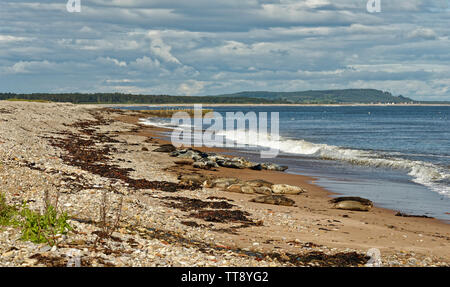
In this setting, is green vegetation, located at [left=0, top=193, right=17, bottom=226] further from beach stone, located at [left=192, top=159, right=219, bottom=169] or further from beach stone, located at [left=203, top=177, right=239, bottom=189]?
beach stone, located at [left=192, top=159, right=219, bottom=169]

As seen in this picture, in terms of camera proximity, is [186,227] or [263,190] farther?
[263,190]

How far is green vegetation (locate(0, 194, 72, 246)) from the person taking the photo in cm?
865

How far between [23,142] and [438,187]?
1911 cm

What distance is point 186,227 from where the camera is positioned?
1147cm

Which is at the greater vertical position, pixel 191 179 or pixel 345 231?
pixel 191 179

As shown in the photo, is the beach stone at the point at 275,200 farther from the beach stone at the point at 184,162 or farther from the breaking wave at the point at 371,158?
the beach stone at the point at 184,162

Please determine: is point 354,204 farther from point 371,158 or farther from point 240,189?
point 371,158

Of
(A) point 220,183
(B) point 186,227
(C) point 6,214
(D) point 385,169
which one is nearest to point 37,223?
(C) point 6,214

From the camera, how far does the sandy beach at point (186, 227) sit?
858 centimetres

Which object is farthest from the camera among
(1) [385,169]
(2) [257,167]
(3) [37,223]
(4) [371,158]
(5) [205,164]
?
(4) [371,158]

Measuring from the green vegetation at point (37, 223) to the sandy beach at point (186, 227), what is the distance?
0.50ft

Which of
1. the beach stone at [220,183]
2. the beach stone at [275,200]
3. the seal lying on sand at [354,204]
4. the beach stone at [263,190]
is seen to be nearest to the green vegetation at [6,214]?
the beach stone at [275,200]

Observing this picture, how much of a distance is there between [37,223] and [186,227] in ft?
12.2

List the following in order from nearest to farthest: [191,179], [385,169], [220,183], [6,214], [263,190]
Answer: [6,214] < [263,190] < [220,183] < [191,179] < [385,169]
